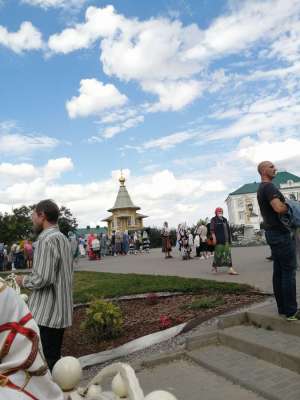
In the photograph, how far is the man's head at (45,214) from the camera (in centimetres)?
364

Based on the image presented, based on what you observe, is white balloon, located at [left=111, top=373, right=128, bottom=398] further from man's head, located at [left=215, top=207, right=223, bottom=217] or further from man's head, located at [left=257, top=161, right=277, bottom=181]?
man's head, located at [left=215, top=207, right=223, bottom=217]

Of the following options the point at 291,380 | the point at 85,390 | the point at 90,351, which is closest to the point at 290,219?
the point at 291,380

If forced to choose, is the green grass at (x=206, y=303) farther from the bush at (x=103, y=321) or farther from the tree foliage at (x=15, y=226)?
the tree foliage at (x=15, y=226)

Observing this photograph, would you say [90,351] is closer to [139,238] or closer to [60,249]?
[60,249]

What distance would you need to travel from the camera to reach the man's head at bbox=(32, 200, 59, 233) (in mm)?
3639

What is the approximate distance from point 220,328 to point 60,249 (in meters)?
3.07

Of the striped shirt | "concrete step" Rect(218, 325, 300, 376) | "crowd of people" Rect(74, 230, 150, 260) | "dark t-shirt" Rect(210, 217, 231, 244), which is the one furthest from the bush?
"crowd of people" Rect(74, 230, 150, 260)

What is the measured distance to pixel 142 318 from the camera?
7.28 meters

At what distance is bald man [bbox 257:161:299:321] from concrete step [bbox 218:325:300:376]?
325mm

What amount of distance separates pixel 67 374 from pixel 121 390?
0.39 metres

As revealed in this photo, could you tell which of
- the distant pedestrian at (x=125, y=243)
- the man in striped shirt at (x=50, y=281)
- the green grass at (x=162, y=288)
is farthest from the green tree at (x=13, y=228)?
the man in striped shirt at (x=50, y=281)

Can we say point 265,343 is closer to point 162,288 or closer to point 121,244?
point 162,288

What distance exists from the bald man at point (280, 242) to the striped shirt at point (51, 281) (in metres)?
2.50

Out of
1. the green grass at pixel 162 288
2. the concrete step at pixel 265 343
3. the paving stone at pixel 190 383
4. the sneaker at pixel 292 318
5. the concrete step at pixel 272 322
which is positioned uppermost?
the green grass at pixel 162 288
